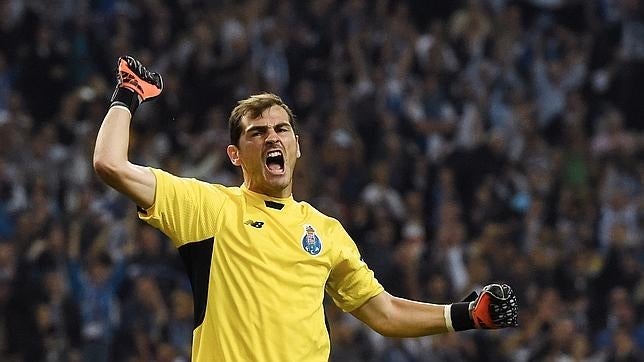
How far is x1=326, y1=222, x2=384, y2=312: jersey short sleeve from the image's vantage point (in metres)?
5.18

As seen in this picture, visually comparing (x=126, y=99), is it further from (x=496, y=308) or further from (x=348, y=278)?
(x=496, y=308)

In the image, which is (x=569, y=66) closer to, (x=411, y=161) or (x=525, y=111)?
(x=525, y=111)

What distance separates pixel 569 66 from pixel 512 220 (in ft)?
8.41

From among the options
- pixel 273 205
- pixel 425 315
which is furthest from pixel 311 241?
pixel 425 315

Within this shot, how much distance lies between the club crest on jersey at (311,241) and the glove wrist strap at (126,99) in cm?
81

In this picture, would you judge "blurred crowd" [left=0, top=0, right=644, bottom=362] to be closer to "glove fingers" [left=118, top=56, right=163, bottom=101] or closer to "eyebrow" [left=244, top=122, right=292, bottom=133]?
"eyebrow" [left=244, top=122, right=292, bottom=133]

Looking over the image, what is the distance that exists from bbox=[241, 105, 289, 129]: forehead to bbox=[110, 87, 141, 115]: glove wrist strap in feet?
1.76

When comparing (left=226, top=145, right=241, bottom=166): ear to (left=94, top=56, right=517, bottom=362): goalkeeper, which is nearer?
(left=94, top=56, right=517, bottom=362): goalkeeper

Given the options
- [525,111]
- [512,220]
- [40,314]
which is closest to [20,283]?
[40,314]

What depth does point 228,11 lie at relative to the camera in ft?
46.6

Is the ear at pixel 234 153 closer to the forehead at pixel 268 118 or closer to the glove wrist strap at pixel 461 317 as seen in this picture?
the forehead at pixel 268 118

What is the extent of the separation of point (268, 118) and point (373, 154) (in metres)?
7.54

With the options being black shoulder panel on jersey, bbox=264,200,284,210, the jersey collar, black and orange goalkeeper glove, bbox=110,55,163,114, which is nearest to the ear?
the jersey collar

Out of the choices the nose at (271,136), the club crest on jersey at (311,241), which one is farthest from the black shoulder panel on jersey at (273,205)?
the nose at (271,136)
